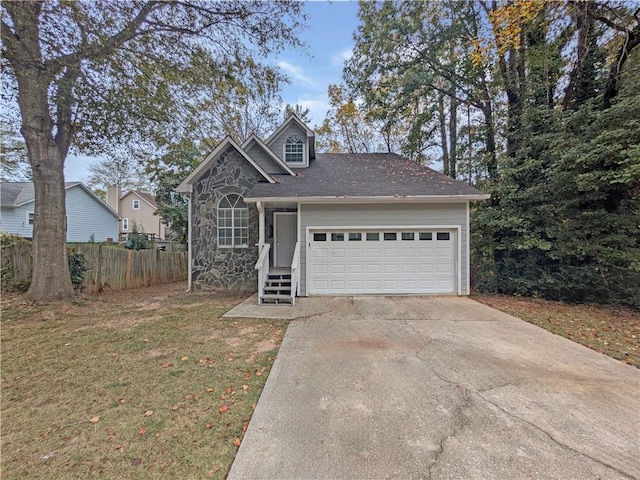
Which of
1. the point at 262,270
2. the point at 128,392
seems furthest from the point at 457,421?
the point at 262,270

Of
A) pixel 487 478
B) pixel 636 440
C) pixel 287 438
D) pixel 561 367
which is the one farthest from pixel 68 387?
pixel 561 367

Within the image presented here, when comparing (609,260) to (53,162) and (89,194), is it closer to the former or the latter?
(53,162)

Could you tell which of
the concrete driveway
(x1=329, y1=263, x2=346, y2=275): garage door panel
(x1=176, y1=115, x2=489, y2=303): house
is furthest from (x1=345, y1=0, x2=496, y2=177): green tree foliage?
the concrete driveway

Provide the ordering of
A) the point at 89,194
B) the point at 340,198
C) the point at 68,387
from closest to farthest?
the point at 68,387, the point at 340,198, the point at 89,194

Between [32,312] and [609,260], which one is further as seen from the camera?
[609,260]

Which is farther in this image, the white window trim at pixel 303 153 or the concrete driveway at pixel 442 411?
the white window trim at pixel 303 153

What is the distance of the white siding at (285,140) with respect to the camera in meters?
11.8

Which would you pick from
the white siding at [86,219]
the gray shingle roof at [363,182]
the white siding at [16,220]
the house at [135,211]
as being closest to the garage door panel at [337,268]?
the gray shingle roof at [363,182]

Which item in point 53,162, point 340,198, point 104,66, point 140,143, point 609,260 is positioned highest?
point 104,66

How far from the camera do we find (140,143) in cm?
924

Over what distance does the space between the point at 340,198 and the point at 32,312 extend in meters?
8.13

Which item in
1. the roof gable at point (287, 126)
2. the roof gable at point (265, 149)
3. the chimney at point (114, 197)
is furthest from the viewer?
the chimney at point (114, 197)

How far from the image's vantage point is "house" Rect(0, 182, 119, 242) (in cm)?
1755

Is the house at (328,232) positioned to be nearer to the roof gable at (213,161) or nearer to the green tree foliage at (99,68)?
the roof gable at (213,161)
